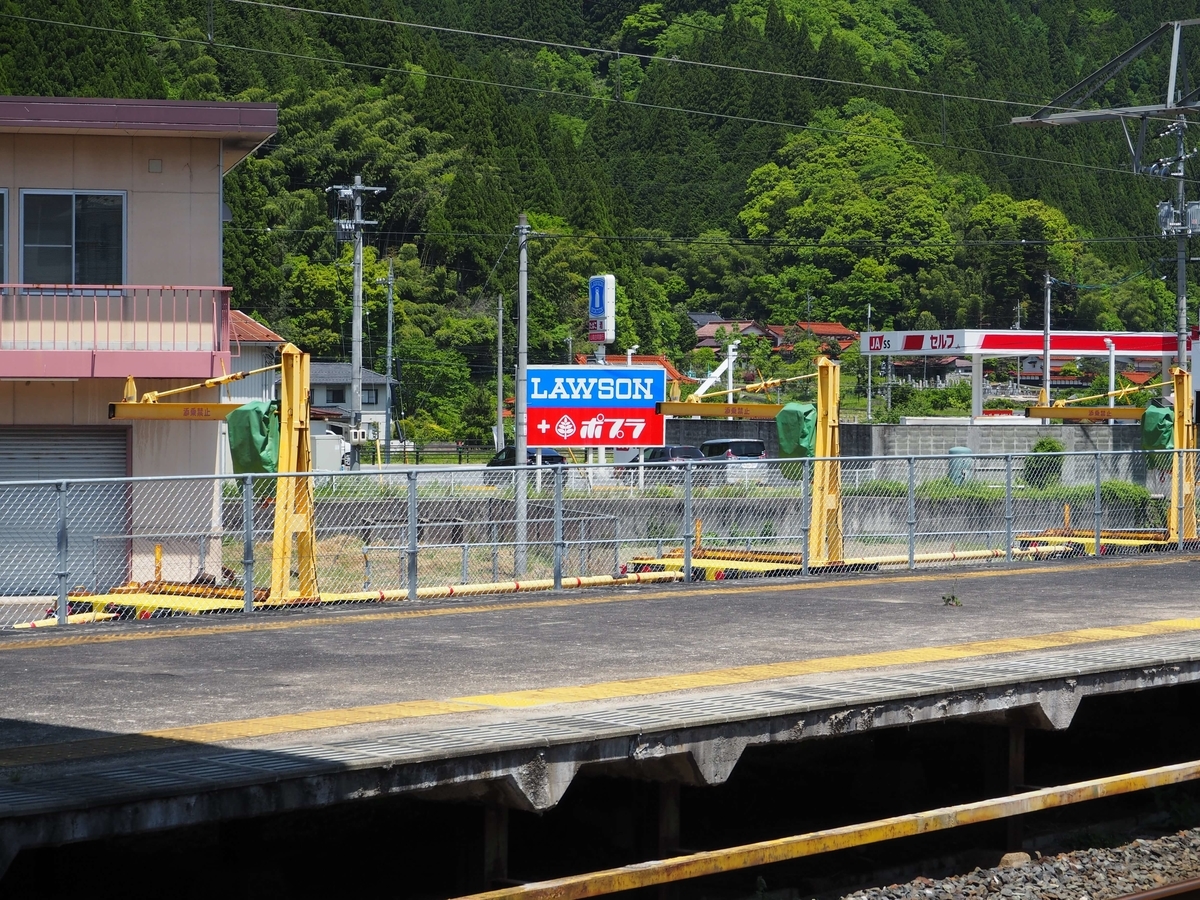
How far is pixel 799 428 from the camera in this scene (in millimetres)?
19312

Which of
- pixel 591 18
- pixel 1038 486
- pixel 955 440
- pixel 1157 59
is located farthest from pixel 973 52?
pixel 1038 486

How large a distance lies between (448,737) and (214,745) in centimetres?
113

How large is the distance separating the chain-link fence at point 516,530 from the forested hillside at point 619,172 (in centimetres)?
4592

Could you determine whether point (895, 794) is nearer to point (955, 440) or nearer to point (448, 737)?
point (448, 737)

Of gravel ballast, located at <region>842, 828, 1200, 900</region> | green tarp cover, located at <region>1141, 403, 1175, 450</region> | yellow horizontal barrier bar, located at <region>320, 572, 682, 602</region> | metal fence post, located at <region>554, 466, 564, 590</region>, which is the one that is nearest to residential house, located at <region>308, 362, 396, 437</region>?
green tarp cover, located at <region>1141, 403, 1175, 450</region>

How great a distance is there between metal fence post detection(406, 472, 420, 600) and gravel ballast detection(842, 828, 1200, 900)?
6.56 meters

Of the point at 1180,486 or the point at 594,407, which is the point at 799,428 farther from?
the point at 594,407

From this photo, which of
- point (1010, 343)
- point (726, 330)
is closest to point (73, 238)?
point (1010, 343)

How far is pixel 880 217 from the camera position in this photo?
144 metres

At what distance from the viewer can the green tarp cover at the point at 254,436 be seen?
52.4 feet

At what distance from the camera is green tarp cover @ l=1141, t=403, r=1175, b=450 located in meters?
22.5

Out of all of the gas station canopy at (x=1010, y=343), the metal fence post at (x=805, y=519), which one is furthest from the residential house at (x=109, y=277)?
the gas station canopy at (x=1010, y=343)

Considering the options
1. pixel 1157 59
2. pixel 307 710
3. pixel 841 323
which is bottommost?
pixel 307 710

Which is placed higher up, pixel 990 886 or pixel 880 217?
pixel 880 217
